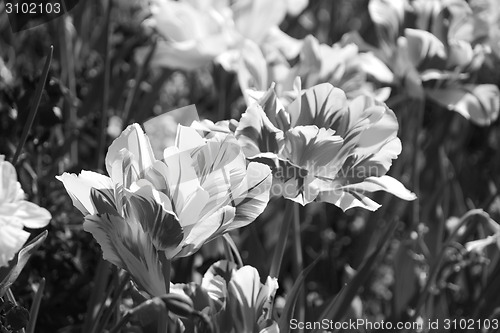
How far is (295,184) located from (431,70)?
51cm

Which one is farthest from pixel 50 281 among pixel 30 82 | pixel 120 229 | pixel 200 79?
pixel 200 79

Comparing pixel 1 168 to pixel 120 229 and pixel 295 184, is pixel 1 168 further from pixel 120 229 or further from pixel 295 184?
pixel 295 184

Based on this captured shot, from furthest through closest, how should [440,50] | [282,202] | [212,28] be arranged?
1. [282,202]
2. [212,28]
3. [440,50]

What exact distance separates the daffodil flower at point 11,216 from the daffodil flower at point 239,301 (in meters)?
0.18

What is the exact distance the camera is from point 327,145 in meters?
0.77

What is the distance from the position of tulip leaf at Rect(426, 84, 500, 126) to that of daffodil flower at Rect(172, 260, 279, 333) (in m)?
0.57

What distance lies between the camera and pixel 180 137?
70 centimetres

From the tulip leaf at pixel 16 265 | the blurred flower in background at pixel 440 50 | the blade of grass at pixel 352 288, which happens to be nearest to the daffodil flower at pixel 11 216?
the tulip leaf at pixel 16 265

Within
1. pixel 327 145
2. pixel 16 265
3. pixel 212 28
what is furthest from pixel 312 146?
pixel 212 28

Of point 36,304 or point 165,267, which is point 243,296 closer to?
point 165,267

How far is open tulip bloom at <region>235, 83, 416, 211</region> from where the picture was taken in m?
0.76

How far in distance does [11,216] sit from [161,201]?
126 mm

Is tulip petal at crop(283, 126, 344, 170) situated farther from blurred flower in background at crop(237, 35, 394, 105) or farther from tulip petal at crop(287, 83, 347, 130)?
blurred flower in background at crop(237, 35, 394, 105)

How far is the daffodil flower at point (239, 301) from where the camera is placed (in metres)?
0.70
